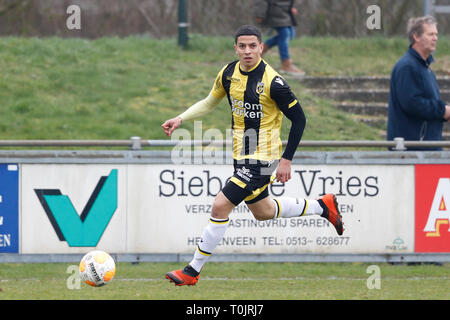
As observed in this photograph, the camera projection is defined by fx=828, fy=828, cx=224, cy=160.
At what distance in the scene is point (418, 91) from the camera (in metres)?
9.74

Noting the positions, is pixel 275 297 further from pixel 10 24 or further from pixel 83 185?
pixel 10 24

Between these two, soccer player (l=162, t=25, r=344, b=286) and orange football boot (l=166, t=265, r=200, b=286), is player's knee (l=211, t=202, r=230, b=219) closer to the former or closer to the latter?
soccer player (l=162, t=25, r=344, b=286)

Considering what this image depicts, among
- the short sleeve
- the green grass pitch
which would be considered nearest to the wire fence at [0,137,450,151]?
the short sleeve

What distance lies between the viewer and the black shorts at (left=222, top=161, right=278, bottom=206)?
779cm

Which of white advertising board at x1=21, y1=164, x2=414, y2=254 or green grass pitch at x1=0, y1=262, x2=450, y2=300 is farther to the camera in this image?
white advertising board at x1=21, y1=164, x2=414, y2=254

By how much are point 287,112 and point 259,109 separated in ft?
0.89

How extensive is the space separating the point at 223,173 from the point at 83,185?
1.61 metres

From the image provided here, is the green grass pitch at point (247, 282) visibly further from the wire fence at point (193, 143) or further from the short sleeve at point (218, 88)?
the short sleeve at point (218, 88)

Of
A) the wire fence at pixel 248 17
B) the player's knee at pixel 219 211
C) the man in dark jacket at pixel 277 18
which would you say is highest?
the wire fence at pixel 248 17

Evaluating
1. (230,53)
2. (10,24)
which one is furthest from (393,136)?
(10,24)

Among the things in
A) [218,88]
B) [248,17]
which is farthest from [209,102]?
[248,17]

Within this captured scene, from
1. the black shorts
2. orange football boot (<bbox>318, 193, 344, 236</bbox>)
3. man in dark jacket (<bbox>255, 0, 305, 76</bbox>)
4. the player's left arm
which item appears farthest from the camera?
man in dark jacket (<bbox>255, 0, 305, 76</bbox>)

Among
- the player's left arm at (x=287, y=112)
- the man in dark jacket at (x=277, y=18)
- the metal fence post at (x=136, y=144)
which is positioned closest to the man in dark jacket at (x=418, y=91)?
the player's left arm at (x=287, y=112)

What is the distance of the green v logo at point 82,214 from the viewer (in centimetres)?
942
